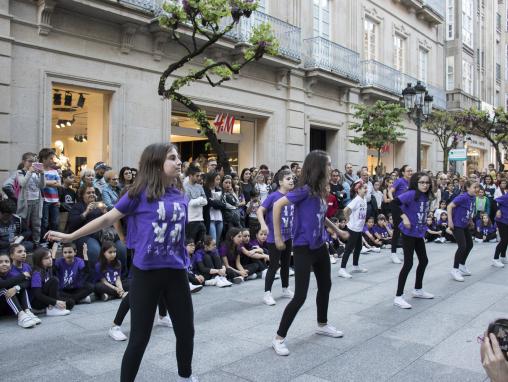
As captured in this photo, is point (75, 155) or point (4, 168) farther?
point (75, 155)

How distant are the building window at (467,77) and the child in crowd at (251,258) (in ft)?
85.8

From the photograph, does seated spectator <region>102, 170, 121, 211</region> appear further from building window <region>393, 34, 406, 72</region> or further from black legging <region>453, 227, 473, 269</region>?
building window <region>393, 34, 406, 72</region>

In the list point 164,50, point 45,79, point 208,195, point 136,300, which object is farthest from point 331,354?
point 164,50

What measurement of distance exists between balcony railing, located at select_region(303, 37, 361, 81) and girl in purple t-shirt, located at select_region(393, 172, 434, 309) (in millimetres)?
11211

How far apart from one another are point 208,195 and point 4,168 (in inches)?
164

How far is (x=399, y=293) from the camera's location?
6.54m

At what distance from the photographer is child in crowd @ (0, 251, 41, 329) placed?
5734 millimetres

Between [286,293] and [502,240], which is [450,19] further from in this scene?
[286,293]

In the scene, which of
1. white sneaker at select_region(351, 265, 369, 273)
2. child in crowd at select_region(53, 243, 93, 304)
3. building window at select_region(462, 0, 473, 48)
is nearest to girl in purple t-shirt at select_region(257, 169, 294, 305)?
child in crowd at select_region(53, 243, 93, 304)

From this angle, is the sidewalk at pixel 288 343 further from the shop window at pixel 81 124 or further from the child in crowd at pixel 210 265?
the shop window at pixel 81 124

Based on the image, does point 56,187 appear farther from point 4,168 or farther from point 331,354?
point 331,354

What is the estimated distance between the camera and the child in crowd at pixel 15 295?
226 inches

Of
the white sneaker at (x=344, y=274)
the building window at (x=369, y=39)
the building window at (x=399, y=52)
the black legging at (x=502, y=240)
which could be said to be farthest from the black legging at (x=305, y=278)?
the building window at (x=399, y=52)

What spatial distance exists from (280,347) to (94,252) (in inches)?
152
